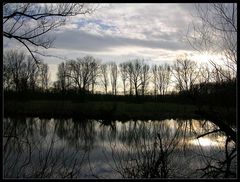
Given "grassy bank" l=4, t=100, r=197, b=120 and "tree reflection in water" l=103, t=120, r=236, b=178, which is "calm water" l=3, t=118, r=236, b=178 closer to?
"tree reflection in water" l=103, t=120, r=236, b=178

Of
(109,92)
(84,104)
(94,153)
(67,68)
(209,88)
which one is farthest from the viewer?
(109,92)

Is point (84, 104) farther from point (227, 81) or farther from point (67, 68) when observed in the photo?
point (227, 81)

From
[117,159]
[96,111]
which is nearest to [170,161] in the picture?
[117,159]

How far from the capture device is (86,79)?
3112 centimetres

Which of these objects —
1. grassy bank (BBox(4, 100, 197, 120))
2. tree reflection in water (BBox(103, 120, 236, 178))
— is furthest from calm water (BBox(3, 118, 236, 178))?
grassy bank (BBox(4, 100, 197, 120))

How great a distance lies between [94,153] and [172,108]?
1850 centimetres

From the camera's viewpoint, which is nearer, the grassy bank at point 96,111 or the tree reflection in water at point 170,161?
the tree reflection in water at point 170,161

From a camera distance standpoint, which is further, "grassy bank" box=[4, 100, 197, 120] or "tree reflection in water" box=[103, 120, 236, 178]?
"grassy bank" box=[4, 100, 197, 120]

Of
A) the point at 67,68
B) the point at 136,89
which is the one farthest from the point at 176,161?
the point at 136,89

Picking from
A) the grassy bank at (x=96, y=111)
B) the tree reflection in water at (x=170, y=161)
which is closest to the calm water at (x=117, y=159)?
the tree reflection in water at (x=170, y=161)

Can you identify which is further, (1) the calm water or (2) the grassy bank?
(2) the grassy bank

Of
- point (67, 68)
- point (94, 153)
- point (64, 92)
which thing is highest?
point (67, 68)

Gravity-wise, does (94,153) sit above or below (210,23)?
below

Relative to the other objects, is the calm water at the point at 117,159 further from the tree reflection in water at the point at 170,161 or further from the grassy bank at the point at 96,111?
the grassy bank at the point at 96,111
